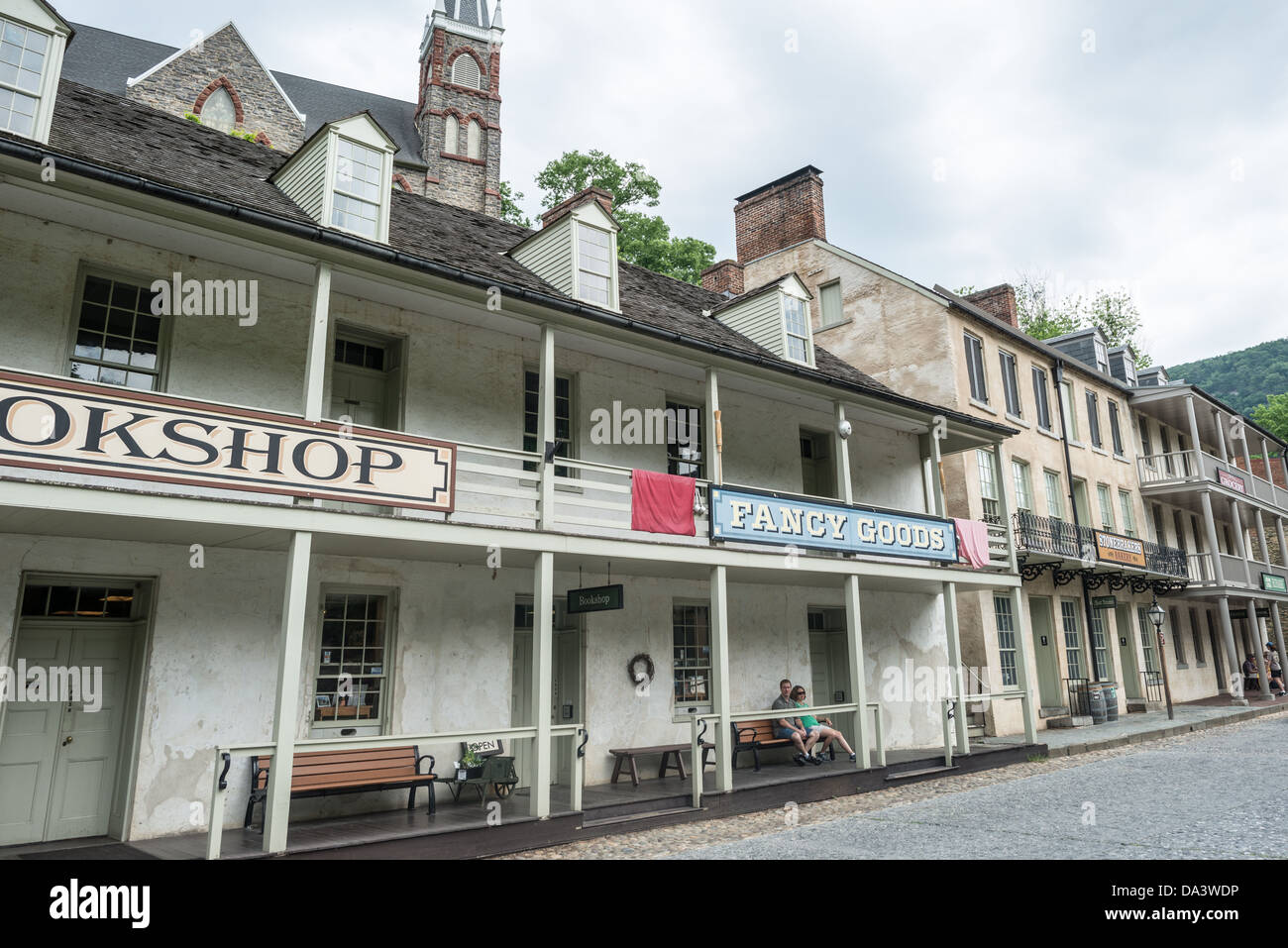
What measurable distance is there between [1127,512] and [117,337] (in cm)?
2694

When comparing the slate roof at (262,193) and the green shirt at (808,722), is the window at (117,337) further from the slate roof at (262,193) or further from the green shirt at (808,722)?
the green shirt at (808,722)

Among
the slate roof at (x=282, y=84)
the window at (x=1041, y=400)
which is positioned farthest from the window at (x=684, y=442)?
the slate roof at (x=282, y=84)

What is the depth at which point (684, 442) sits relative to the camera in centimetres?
1425

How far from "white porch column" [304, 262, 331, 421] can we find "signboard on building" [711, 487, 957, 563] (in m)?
5.52

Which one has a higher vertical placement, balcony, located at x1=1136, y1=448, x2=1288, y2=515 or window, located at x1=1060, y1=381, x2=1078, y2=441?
window, located at x1=1060, y1=381, x2=1078, y2=441

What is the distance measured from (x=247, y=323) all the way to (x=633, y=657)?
Result: 275 inches

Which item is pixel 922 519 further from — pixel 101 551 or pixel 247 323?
pixel 101 551

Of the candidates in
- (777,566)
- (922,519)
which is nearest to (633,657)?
(777,566)

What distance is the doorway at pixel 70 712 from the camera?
8086 mm

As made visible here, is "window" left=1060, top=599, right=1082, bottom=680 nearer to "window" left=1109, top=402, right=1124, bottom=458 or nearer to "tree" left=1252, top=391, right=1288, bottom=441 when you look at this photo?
"window" left=1109, top=402, right=1124, bottom=458

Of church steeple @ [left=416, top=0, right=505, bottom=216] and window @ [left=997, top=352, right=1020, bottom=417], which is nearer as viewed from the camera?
window @ [left=997, top=352, right=1020, bottom=417]

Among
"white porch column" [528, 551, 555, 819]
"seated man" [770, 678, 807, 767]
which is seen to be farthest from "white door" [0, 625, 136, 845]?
"seated man" [770, 678, 807, 767]

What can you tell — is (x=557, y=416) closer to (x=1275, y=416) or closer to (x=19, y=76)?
(x=19, y=76)

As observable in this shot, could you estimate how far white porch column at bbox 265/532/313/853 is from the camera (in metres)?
7.34
